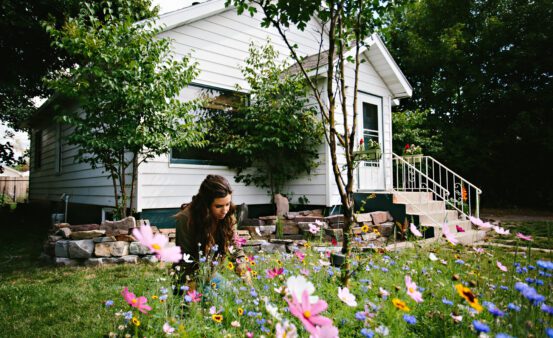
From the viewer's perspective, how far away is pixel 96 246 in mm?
4121

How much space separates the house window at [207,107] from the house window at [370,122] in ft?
9.66

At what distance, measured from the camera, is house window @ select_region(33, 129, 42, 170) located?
12150mm

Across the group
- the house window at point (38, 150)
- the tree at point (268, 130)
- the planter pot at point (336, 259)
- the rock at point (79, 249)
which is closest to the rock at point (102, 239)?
the rock at point (79, 249)

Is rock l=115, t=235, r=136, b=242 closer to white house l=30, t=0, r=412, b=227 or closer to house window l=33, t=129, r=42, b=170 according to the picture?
white house l=30, t=0, r=412, b=227

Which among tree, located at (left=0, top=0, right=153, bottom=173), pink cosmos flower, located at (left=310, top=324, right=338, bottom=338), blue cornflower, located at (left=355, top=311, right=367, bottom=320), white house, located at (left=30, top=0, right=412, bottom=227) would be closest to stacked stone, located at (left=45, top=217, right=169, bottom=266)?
white house, located at (left=30, top=0, right=412, bottom=227)

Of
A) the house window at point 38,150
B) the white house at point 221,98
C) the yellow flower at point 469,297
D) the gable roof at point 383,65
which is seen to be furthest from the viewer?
the house window at point 38,150

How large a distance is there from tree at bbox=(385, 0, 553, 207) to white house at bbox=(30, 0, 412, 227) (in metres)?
5.54

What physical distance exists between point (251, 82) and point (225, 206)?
4.78 m

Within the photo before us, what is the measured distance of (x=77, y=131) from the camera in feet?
14.6

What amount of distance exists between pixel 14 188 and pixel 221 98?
59.6 feet

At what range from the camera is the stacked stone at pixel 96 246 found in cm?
406

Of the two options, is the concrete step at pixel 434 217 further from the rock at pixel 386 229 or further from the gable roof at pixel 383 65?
the gable roof at pixel 383 65

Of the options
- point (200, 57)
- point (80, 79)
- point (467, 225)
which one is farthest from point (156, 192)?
point (467, 225)

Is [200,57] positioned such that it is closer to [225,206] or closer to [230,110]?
[230,110]
